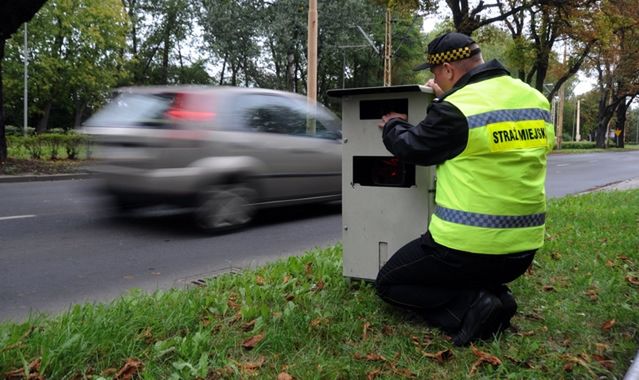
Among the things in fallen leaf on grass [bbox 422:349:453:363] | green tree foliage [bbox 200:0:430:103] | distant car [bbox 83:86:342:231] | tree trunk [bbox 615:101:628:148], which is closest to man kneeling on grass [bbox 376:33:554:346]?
fallen leaf on grass [bbox 422:349:453:363]

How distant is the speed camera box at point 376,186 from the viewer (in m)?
3.42

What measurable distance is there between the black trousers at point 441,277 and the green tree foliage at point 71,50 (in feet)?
112

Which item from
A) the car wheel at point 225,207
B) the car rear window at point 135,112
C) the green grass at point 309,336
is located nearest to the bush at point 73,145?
the car rear window at point 135,112

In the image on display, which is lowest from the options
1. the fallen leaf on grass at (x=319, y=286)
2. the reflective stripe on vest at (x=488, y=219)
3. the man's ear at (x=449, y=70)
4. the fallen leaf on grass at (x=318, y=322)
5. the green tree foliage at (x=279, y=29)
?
the fallen leaf on grass at (x=318, y=322)

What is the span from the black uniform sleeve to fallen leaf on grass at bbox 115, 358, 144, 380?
5.36 feet

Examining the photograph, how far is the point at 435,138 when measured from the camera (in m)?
2.87

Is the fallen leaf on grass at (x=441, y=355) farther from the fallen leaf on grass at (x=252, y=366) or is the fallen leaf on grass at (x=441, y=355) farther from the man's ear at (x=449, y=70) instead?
the man's ear at (x=449, y=70)

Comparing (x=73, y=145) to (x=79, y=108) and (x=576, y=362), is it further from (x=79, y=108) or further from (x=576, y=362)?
(x=79, y=108)

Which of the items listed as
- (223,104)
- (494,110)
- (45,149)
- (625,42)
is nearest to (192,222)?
(223,104)

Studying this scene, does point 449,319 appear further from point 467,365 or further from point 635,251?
point 635,251

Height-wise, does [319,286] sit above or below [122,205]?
below

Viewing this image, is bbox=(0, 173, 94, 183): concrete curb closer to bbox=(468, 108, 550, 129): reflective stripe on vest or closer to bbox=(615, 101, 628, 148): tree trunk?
bbox=(468, 108, 550, 129): reflective stripe on vest

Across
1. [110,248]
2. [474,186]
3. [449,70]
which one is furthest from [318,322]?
[110,248]

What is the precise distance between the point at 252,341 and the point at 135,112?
14.6 ft
